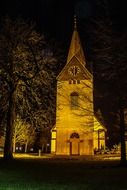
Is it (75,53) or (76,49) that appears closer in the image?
(75,53)

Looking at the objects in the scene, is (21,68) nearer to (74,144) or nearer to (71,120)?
(71,120)

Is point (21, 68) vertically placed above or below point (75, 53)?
below

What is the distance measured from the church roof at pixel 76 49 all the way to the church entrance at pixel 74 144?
10302 millimetres

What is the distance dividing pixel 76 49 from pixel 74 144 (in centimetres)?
1356

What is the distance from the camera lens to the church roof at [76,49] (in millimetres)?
51000

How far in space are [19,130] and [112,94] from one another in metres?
37.3

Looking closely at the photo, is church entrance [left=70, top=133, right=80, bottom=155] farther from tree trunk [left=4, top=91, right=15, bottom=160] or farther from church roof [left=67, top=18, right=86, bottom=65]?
tree trunk [left=4, top=91, right=15, bottom=160]

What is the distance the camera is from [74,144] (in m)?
49.8

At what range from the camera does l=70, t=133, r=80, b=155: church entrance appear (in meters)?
49.5

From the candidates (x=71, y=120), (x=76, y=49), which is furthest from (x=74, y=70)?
A: (x=71, y=120)

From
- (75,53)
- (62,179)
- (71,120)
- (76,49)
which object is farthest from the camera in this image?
(76,49)

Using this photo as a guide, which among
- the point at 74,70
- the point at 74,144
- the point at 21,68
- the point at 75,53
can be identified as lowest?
the point at 74,144

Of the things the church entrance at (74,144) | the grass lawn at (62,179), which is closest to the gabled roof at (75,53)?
the church entrance at (74,144)

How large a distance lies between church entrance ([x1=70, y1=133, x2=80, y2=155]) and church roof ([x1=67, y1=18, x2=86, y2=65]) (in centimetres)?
1030
